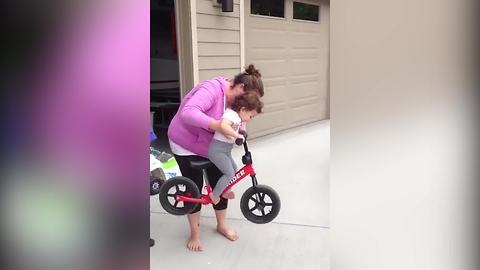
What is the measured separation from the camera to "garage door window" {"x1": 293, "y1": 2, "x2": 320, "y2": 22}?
79 cm

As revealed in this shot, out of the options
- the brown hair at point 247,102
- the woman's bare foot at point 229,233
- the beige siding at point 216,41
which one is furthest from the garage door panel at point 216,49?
the woman's bare foot at point 229,233

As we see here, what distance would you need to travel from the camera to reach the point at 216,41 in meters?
0.90

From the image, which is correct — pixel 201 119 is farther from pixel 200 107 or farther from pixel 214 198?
pixel 214 198

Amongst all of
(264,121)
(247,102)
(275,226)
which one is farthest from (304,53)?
(275,226)

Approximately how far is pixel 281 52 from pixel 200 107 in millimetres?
290

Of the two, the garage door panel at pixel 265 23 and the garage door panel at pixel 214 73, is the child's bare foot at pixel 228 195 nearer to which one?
the garage door panel at pixel 214 73

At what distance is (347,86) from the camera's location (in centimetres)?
46

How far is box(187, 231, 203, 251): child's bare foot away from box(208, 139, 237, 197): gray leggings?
17 cm

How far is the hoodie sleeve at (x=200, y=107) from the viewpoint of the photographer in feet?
2.29

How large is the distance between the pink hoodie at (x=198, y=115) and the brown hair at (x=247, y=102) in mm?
31

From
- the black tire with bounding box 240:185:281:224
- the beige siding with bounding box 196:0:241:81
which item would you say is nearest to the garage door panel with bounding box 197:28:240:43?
the beige siding with bounding box 196:0:241:81

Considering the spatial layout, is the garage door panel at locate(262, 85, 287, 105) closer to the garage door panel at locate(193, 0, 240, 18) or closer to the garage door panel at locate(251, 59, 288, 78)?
the garage door panel at locate(251, 59, 288, 78)

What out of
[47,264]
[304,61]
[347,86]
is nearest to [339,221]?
[347,86]

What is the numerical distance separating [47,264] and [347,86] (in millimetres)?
367
